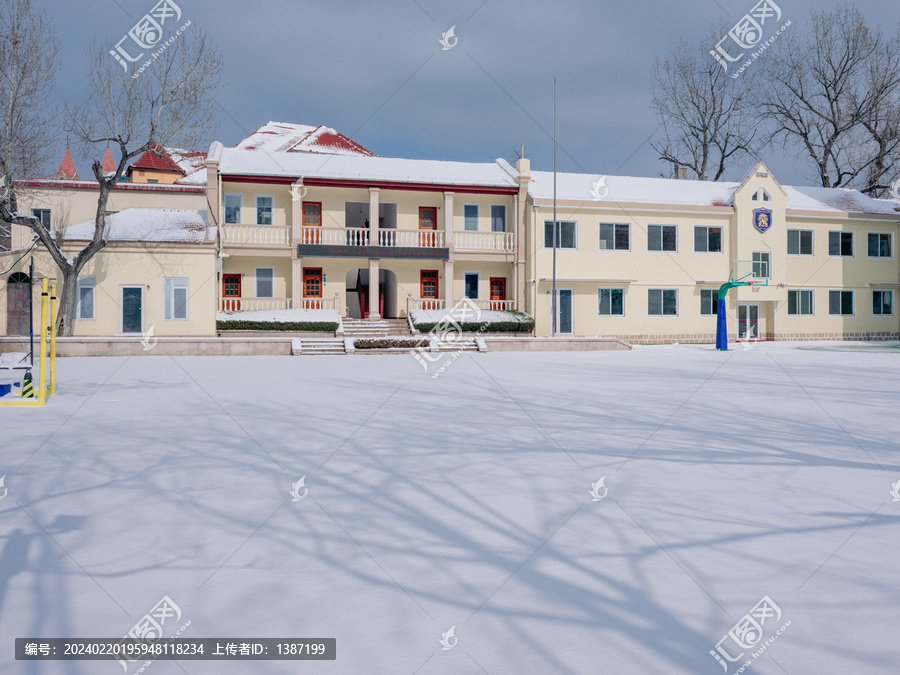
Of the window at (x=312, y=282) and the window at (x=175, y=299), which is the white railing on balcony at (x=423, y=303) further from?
the window at (x=175, y=299)

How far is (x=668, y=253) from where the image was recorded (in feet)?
98.7

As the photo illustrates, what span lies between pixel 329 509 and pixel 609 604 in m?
2.37

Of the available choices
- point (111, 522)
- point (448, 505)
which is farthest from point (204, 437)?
point (448, 505)

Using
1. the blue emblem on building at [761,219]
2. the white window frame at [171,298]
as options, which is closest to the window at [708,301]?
the blue emblem on building at [761,219]

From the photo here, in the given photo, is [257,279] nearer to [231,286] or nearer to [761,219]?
[231,286]

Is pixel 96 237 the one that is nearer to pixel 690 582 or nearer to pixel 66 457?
pixel 66 457

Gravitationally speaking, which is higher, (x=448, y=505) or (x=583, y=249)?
(x=583, y=249)

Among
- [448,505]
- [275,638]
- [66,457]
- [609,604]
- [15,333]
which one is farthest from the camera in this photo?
[15,333]

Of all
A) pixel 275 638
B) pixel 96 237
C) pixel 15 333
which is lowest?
pixel 275 638

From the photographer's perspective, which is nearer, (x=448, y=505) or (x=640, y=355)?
(x=448, y=505)

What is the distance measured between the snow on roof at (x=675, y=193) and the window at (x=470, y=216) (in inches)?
121

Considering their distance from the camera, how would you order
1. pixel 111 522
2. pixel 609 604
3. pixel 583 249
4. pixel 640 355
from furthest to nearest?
pixel 583 249 < pixel 640 355 < pixel 111 522 < pixel 609 604

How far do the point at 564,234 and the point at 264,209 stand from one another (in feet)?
47.2

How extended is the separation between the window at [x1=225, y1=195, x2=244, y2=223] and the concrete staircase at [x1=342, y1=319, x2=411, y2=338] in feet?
23.2
